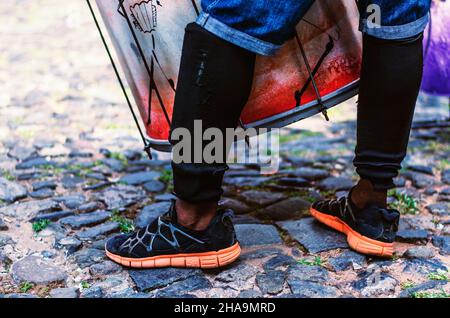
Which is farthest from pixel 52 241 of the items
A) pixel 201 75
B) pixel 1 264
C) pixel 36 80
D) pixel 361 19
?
pixel 36 80

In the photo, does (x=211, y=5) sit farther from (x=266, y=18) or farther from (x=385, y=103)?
(x=385, y=103)

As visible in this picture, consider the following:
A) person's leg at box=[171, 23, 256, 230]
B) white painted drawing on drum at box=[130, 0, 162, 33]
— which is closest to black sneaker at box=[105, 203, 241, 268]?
person's leg at box=[171, 23, 256, 230]

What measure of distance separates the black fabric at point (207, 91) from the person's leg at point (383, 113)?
36cm

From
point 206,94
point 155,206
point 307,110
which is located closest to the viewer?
point 206,94

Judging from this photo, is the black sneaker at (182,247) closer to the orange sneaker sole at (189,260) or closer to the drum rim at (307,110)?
the orange sneaker sole at (189,260)

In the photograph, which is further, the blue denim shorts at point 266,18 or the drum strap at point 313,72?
the drum strap at point 313,72

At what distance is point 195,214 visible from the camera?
5.99 ft

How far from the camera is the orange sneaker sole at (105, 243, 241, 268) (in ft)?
6.04

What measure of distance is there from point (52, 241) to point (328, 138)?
1864 mm

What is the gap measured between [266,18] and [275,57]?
291mm

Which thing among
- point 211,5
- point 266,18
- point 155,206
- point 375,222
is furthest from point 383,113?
point 155,206

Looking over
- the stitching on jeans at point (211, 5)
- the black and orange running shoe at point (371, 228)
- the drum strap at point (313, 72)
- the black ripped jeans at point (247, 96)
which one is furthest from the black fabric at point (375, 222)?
the stitching on jeans at point (211, 5)

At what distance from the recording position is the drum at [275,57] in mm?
1809
